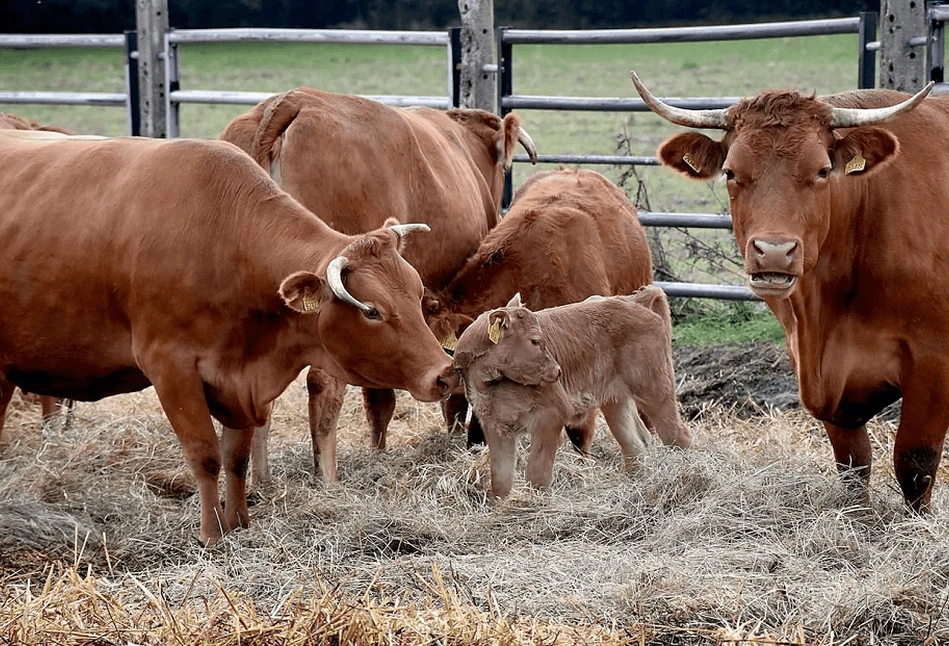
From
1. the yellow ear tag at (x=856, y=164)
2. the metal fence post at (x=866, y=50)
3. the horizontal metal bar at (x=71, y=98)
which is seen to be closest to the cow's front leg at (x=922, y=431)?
the yellow ear tag at (x=856, y=164)

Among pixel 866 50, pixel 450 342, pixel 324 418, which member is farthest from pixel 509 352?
pixel 866 50

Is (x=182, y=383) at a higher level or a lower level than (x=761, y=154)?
lower

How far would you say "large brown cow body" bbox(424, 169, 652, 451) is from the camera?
6.29 m

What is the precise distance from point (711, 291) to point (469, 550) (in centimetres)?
389

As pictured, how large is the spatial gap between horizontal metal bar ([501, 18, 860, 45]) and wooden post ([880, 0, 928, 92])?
1.11 feet

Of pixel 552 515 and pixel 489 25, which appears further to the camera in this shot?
→ pixel 489 25

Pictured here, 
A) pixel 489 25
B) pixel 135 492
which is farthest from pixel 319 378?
pixel 489 25

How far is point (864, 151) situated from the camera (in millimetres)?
4469

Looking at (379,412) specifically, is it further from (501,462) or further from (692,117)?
(692,117)

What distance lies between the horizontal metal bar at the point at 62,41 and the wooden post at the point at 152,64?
255 millimetres

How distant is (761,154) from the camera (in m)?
4.39

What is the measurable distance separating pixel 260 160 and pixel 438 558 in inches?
91.9

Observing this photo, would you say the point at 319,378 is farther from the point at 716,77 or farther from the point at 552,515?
the point at 716,77

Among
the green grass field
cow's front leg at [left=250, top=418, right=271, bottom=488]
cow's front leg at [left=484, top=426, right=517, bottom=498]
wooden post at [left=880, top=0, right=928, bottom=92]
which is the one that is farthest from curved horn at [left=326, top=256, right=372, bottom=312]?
the green grass field
